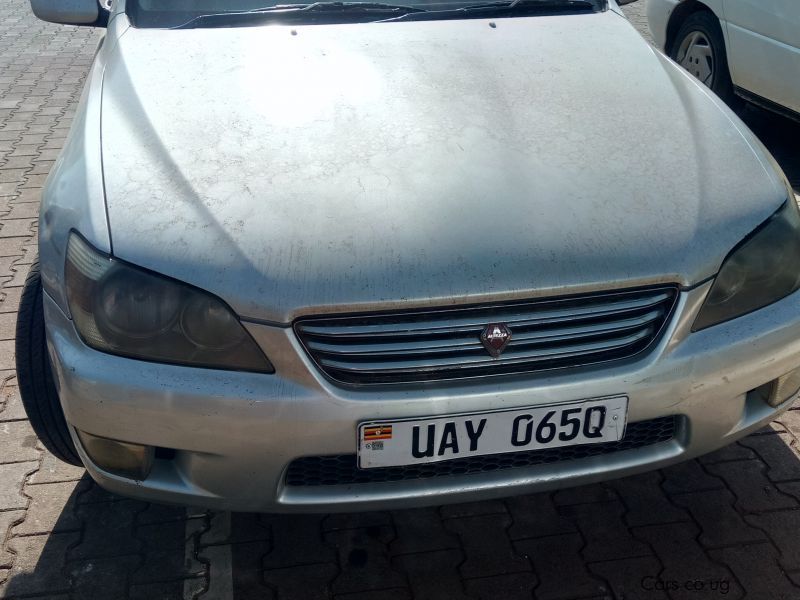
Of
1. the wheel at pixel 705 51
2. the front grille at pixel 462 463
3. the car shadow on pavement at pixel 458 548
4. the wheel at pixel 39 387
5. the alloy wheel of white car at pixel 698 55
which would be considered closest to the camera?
the front grille at pixel 462 463

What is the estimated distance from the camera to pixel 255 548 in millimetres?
2547

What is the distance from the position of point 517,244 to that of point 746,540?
1.12 meters

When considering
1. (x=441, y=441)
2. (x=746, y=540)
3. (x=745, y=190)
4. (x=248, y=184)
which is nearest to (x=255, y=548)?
(x=441, y=441)

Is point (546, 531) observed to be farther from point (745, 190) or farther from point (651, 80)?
point (651, 80)

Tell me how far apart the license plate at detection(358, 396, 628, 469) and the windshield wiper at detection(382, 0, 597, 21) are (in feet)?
5.05

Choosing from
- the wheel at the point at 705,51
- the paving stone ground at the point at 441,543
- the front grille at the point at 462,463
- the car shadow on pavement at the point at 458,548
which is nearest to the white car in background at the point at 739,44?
the wheel at the point at 705,51

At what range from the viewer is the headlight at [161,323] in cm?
201

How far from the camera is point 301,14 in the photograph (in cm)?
300

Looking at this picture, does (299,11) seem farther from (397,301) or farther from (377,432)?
(377,432)

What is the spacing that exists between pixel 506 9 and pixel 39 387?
1864 millimetres

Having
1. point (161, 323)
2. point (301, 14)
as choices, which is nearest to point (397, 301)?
point (161, 323)

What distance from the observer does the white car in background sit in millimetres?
4863

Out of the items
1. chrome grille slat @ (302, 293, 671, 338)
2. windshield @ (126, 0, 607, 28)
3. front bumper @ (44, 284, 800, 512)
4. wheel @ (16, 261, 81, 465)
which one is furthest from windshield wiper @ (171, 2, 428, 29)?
chrome grille slat @ (302, 293, 671, 338)

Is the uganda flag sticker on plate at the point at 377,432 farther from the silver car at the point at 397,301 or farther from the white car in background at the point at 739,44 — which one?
the white car in background at the point at 739,44
